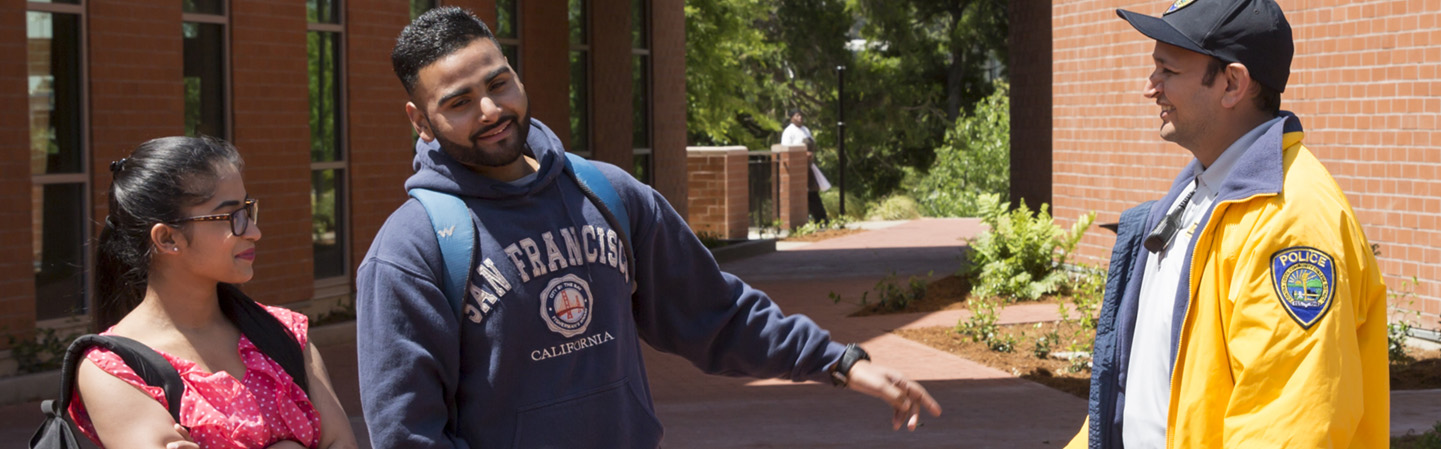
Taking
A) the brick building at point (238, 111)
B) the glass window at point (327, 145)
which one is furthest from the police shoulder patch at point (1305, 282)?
the glass window at point (327, 145)

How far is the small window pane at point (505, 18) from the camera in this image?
13508 mm

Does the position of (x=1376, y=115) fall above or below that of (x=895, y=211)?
above

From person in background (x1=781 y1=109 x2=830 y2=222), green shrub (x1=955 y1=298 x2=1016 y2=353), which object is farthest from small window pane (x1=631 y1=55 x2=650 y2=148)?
person in background (x1=781 y1=109 x2=830 y2=222)

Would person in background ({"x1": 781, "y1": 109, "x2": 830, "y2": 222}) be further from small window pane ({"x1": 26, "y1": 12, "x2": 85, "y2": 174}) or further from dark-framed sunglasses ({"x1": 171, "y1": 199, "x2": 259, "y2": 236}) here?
dark-framed sunglasses ({"x1": 171, "y1": 199, "x2": 259, "y2": 236})

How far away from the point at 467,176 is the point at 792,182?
20.9m

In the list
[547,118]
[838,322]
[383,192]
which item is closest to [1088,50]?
[838,322]

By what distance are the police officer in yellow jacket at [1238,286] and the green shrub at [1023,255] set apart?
29.5 feet

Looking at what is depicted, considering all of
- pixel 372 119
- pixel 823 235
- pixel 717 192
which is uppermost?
pixel 372 119

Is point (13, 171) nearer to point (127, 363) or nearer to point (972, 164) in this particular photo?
point (127, 363)

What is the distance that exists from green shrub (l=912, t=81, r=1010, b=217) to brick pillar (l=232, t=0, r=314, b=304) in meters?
19.2

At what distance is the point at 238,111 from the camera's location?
396 inches

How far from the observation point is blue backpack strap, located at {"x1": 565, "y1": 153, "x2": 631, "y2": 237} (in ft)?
9.84

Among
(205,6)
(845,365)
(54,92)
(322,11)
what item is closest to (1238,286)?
(845,365)

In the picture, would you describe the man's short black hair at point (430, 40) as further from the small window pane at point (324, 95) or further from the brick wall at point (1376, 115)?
the small window pane at point (324, 95)
